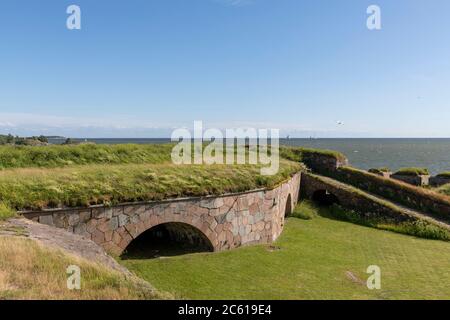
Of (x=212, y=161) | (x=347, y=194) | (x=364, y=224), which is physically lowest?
(x=364, y=224)

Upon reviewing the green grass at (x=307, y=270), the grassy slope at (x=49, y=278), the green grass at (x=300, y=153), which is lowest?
the green grass at (x=307, y=270)

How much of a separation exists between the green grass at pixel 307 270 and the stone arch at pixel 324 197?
808 cm

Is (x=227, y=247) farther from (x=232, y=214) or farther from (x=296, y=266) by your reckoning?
(x=296, y=266)

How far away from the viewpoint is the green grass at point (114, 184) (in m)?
9.79

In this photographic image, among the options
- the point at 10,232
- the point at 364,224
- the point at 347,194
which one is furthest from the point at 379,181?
the point at 10,232

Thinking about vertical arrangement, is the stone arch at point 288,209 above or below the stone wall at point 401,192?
below

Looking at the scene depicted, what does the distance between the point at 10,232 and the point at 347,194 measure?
58.4 feet

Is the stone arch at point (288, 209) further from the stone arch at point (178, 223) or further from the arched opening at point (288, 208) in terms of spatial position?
the stone arch at point (178, 223)

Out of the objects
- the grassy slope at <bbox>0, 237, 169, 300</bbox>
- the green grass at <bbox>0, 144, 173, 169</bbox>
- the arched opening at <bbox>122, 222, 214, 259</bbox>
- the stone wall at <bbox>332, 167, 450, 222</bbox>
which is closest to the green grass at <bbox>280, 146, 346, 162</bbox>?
the stone wall at <bbox>332, 167, 450, 222</bbox>

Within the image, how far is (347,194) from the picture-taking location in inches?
824

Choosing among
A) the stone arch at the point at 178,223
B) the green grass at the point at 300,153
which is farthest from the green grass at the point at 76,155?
the green grass at the point at 300,153

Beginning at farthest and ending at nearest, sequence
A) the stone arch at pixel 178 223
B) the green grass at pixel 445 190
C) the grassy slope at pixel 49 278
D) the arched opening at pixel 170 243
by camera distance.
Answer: the green grass at pixel 445 190, the arched opening at pixel 170 243, the stone arch at pixel 178 223, the grassy slope at pixel 49 278

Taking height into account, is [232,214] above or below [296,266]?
above

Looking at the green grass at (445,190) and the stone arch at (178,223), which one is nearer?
the stone arch at (178,223)
